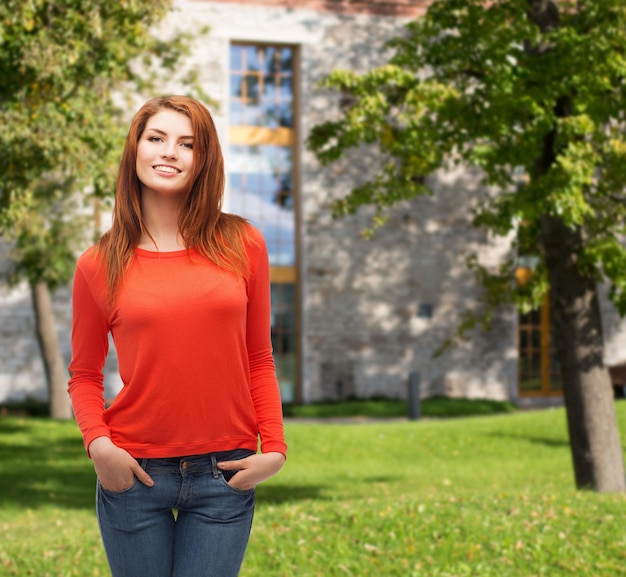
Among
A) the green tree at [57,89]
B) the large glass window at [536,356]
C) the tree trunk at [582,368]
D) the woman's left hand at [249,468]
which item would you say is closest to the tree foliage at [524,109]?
the tree trunk at [582,368]

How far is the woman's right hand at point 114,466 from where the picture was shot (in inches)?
93.1

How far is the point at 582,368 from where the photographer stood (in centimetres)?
976

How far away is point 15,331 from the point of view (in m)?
22.3

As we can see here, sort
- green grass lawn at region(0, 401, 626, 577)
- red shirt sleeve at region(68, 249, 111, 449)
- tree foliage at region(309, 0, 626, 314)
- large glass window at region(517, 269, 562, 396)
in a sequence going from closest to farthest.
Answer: red shirt sleeve at region(68, 249, 111, 449), green grass lawn at region(0, 401, 626, 577), tree foliage at region(309, 0, 626, 314), large glass window at region(517, 269, 562, 396)

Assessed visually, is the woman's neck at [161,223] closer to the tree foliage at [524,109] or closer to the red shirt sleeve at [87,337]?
the red shirt sleeve at [87,337]

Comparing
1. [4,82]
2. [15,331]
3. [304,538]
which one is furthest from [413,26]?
[15,331]

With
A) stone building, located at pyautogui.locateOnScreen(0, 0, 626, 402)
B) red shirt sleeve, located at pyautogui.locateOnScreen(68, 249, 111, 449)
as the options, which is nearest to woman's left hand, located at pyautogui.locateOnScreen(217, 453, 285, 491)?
red shirt sleeve, located at pyautogui.locateOnScreen(68, 249, 111, 449)

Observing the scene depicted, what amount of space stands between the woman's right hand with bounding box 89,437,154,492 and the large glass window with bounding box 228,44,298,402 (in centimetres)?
2136

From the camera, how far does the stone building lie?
78.0 feet

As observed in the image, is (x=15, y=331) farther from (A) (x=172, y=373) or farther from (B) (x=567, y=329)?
(A) (x=172, y=373)

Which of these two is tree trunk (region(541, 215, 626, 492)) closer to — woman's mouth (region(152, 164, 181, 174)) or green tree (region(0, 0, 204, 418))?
green tree (region(0, 0, 204, 418))

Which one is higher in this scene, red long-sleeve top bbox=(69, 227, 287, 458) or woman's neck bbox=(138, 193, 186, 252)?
woman's neck bbox=(138, 193, 186, 252)

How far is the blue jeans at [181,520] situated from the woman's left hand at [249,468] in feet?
0.08

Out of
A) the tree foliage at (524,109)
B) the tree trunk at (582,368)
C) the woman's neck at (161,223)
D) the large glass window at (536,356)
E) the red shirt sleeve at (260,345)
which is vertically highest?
the tree foliage at (524,109)
